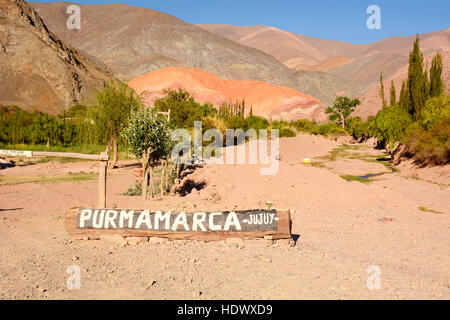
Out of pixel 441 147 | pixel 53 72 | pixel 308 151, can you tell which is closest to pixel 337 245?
pixel 441 147

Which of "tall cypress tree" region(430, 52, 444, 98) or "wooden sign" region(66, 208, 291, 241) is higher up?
"tall cypress tree" region(430, 52, 444, 98)

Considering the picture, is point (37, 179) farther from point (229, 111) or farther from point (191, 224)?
point (229, 111)

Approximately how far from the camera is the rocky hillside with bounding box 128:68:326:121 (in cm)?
9220

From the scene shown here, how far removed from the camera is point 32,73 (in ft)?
231

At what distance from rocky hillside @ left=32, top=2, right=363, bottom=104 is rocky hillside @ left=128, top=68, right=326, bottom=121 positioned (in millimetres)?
16615

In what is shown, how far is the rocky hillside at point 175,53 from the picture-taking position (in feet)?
416

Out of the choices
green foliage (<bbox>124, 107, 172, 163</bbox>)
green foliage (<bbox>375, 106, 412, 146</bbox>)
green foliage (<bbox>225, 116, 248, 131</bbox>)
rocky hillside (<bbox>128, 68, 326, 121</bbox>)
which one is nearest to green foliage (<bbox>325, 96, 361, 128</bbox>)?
rocky hillside (<bbox>128, 68, 326, 121</bbox>)

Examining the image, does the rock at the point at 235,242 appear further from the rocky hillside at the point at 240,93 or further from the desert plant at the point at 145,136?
the rocky hillside at the point at 240,93

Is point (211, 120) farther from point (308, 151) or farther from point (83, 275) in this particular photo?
point (83, 275)

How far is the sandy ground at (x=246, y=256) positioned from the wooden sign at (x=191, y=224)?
9.4 inches

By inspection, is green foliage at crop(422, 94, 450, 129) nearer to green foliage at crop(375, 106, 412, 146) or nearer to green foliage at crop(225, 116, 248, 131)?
green foliage at crop(375, 106, 412, 146)

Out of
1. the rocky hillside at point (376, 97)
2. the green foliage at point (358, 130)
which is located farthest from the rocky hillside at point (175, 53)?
the green foliage at point (358, 130)

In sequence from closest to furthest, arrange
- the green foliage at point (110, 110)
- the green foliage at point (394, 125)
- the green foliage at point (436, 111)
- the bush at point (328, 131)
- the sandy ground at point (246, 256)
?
the sandy ground at point (246, 256) → the green foliage at point (110, 110) → the green foliage at point (436, 111) → the green foliage at point (394, 125) → the bush at point (328, 131)

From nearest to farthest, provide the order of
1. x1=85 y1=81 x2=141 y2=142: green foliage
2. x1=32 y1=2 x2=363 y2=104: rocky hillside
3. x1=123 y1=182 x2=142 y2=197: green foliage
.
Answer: x1=123 y1=182 x2=142 y2=197: green foliage, x1=85 y1=81 x2=141 y2=142: green foliage, x1=32 y1=2 x2=363 y2=104: rocky hillside
